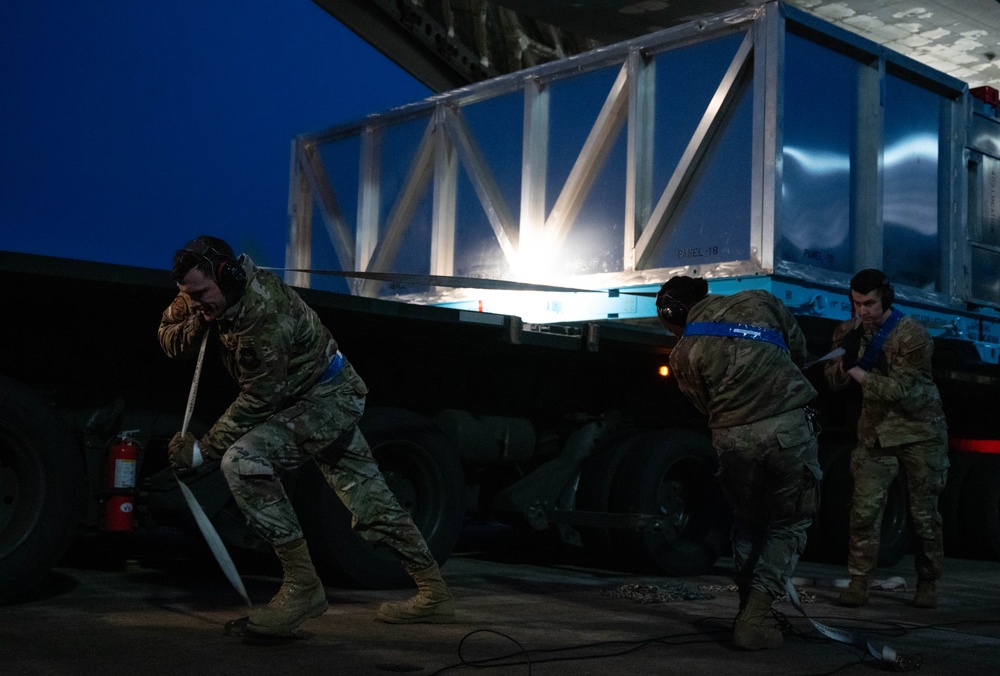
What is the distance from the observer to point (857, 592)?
6492 mm

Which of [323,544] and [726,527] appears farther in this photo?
[726,527]

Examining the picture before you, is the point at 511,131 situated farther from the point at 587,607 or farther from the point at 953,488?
the point at 953,488

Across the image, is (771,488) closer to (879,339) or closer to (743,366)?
(743,366)

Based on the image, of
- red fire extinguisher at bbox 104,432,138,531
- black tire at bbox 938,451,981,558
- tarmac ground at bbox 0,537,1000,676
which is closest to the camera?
tarmac ground at bbox 0,537,1000,676

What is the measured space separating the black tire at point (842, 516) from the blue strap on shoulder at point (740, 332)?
422cm

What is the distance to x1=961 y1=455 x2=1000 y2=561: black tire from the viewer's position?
1005 centimetres

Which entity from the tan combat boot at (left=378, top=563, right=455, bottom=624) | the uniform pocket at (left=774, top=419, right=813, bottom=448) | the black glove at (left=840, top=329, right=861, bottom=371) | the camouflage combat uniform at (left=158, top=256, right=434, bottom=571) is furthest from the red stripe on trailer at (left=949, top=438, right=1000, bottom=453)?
the camouflage combat uniform at (left=158, top=256, right=434, bottom=571)

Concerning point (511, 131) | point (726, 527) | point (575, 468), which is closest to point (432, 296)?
point (511, 131)

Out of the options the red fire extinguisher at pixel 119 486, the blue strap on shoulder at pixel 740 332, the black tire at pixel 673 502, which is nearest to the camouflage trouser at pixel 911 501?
the black tire at pixel 673 502

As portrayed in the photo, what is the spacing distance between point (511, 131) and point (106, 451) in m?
4.21

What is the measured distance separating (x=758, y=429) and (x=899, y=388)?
5.80 feet

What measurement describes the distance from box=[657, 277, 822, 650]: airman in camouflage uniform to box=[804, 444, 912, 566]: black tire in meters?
4.03

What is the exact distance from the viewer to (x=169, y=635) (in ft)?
15.8

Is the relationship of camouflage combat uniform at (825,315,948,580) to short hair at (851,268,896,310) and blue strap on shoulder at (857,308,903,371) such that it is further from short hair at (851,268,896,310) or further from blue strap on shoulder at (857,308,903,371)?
short hair at (851,268,896,310)
